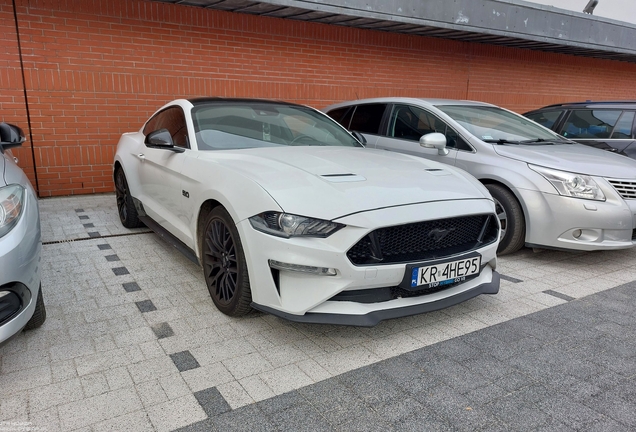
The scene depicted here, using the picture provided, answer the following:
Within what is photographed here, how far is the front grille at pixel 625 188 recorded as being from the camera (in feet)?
13.2

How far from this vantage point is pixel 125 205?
4.96m

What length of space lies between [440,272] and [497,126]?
9.80 ft

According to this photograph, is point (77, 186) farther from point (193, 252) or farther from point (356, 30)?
point (356, 30)

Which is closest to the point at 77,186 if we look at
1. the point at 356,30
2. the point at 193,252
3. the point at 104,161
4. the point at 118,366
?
the point at 104,161

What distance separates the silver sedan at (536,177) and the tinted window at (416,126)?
1 cm

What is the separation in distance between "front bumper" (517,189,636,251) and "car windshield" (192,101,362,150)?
1.75m

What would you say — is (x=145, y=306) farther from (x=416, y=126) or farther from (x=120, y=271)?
(x=416, y=126)

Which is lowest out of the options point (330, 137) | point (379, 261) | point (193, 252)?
point (193, 252)

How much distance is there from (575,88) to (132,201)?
39.5 ft

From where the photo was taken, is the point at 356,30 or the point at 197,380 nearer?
the point at 197,380

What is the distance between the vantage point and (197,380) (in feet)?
7.52

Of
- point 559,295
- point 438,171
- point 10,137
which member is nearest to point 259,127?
point 438,171

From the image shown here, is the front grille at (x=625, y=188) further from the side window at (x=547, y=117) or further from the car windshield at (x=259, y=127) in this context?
the side window at (x=547, y=117)

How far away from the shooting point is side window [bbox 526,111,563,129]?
6641 millimetres
